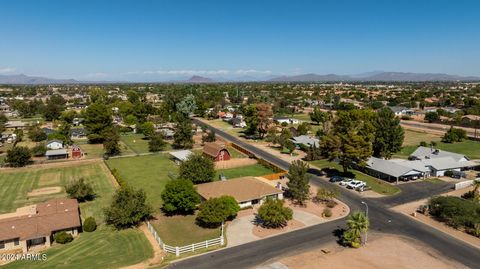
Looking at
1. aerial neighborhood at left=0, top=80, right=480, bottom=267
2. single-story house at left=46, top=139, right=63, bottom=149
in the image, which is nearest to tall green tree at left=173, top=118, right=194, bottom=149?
aerial neighborhood at left=0, top=80, right=480, bottom=267

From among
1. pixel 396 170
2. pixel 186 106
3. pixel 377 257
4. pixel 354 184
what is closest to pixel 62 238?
pixel 377 257

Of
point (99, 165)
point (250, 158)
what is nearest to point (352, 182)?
point (250, 158)

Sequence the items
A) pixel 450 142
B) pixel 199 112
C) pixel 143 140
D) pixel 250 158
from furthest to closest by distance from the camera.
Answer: pixel 199 112, pixel 143 140, pixel 450 142, pixel 250 158

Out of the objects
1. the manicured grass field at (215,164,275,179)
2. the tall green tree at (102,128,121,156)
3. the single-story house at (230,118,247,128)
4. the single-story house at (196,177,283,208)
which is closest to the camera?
the single-story house at (196,177,283,208)

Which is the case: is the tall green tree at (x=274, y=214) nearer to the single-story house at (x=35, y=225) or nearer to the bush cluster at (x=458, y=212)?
the bush cluster at (x=458, y=212)

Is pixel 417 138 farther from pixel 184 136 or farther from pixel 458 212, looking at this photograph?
pixel 184 136

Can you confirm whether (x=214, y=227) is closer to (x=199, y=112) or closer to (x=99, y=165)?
(x=99, y=165)

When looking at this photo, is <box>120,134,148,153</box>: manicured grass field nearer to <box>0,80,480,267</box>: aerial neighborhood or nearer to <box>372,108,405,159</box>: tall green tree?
<box>0,80,480,267</box>: aerial neighborhood
